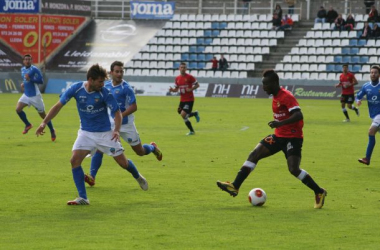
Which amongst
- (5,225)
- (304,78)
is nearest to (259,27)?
(304,78)

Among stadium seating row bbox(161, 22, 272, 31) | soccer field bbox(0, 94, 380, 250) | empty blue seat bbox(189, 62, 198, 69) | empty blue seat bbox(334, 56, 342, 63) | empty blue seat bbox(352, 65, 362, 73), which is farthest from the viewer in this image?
stadium seating row bbox(161, 22, 272, 31)

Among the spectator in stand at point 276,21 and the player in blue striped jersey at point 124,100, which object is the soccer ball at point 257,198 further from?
the spectator in stand at point 276,21

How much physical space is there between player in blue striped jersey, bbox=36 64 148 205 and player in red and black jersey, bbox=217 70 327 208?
1774 millimetres

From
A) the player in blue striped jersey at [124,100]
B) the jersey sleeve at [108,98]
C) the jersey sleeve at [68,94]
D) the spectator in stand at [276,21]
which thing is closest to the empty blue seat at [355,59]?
the spectator in stand at [276,21]

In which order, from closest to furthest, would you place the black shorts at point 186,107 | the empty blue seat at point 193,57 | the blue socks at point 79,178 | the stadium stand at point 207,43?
the blue socks at point 79,178 → the black shorts at point 186,107 → the stadium stand at point 207,43 → the empty blue seat at point 193,57

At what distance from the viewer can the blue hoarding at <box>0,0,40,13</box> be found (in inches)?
2299

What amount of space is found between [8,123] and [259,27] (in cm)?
3012

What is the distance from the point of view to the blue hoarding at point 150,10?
5973cm

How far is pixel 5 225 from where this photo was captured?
10148 millimetres

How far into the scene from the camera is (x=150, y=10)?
198 ft

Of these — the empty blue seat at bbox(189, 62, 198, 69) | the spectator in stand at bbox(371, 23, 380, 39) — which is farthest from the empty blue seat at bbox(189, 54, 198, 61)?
the spectator in stand at bbox(371, 23, 380, 39)

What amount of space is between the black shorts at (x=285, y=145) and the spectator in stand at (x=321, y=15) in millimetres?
42536

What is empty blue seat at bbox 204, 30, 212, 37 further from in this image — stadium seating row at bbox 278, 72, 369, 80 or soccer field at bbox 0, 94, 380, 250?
soccer field at bbox 0, 94, 380, 250

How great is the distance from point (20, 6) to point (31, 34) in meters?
2.12
